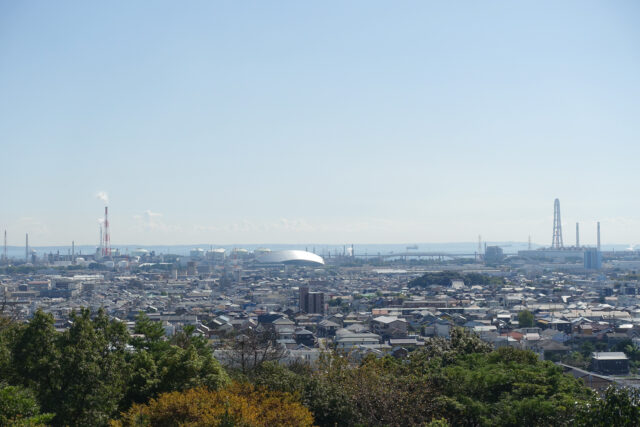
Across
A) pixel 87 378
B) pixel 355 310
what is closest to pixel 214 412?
pixel 87 378

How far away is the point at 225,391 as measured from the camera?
604 centimetres

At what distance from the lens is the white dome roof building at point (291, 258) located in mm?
66938

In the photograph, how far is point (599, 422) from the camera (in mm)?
4699

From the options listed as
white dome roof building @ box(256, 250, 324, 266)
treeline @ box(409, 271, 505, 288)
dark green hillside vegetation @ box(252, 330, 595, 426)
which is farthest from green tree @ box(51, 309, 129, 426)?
white dome roof building @ box(256, 250, 324, 266)

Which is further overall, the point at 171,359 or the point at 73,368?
the point at 171,359

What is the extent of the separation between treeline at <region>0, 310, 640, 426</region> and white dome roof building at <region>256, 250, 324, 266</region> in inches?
2323

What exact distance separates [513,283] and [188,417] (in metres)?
41.1

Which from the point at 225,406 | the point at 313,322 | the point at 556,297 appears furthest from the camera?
the point at 556,297

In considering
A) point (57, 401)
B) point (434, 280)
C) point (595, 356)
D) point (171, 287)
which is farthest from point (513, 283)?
point (57, 401)

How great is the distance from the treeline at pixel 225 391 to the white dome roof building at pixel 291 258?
59012 millimetres

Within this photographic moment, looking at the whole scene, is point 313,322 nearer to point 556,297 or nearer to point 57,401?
point 556,297

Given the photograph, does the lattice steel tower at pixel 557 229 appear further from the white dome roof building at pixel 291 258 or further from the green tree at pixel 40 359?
the green tree at pixel 40 359

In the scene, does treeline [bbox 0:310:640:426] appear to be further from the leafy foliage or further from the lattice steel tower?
the lattice steel tower

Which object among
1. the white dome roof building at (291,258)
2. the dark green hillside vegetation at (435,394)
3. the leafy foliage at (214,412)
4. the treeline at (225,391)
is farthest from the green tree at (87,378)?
the white dome roof building at (291,258)
